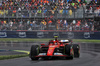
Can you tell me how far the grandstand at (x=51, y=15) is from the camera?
2806 centimetres

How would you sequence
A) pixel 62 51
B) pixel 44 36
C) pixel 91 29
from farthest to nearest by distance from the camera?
pixel 44 36 → pixel 91 29 → pixel 62 51

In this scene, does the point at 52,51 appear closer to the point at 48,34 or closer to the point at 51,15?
A: the point at 51,15

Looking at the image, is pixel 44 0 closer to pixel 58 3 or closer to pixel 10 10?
pixel 58 3

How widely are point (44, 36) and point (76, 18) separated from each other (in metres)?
4.78

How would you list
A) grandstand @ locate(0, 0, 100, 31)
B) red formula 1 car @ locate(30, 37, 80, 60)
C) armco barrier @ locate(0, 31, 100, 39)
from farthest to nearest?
armco barrier @ locate(0, 31, 100, 39) → grandstand @ locate(0, 0, 100, 31) → red formula 1 car @ locate(30, 37, 80, 60)

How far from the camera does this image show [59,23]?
2828cm

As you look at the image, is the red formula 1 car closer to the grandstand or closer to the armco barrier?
the grandstand

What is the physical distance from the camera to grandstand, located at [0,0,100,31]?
92.1ft

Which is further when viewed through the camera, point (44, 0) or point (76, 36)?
point (44, 0)

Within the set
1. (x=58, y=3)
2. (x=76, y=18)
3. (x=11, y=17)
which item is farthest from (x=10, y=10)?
(x=76, y=18)

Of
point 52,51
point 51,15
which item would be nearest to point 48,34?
point 51,15

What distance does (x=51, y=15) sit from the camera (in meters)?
28.5

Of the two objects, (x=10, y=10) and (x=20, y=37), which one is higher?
(x=10, y=10)

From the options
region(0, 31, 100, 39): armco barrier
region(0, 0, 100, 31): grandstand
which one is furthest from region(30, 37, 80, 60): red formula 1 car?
region(0, 31, 100, 39): armco barrier
